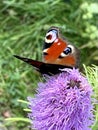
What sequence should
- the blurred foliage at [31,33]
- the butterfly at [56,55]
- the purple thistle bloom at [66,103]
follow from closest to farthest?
the purple thistle bloom at [66,103] → the butterfly at [56,55] → the blurred foliage at [31,33]

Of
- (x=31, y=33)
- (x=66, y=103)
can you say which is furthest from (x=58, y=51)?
(x=31, y=33)

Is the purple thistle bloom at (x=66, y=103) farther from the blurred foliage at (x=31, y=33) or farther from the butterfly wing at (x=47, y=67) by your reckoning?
the blurred foliage at (x=31, y=33)

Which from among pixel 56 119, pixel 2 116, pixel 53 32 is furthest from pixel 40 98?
pixel 2 116

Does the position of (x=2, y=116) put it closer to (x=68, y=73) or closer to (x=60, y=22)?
(x=60, y=22)

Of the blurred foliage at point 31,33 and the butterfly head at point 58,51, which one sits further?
the blurred foliage at point 31,33

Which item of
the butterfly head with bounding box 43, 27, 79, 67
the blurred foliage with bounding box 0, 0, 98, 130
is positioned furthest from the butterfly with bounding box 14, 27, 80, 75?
the blurred foliage with bounding box 0, 0, 98, 130

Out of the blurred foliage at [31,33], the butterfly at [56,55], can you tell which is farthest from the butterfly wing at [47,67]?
the blurred foliage at [31,33]

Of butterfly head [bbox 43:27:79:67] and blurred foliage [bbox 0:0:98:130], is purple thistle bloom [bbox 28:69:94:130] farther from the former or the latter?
blurred foliage [bbox 0:0:98:130]
